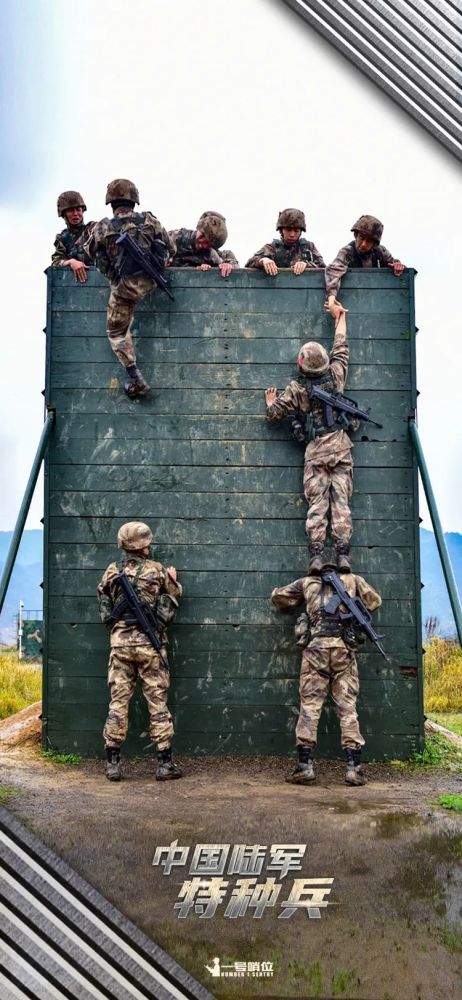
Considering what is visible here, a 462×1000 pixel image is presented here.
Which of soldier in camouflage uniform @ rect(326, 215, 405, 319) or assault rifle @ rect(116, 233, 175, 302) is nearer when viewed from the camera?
assault rifle @ rect(116, 233, 175, 302)

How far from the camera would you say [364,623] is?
21.9 ft

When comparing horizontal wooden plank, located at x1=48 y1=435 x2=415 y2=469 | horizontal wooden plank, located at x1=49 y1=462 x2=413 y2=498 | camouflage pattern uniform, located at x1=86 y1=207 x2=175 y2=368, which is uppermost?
camouflage pattern uniform, located at x1=86 y1=207 x2=175 y2=368

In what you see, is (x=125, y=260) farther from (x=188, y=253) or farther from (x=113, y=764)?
(x=113, y=764)

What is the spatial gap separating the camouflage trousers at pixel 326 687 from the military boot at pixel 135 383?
6.71ft

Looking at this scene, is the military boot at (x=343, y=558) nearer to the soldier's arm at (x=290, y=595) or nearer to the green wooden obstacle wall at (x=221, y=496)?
the green wooden obstacle wall at (x=221, y=496)

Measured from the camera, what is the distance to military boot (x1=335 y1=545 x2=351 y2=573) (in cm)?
699

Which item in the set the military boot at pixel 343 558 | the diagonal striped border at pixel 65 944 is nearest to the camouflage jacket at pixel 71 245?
the military boot at pixel 343 558

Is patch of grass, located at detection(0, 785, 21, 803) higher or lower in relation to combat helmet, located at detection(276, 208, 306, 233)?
lower

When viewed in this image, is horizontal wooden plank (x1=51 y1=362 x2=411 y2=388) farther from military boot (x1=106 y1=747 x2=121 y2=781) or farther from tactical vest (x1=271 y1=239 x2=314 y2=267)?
military boot (x1=106 y1=747 x2=121 y2=781)

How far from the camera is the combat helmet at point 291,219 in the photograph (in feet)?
24.8

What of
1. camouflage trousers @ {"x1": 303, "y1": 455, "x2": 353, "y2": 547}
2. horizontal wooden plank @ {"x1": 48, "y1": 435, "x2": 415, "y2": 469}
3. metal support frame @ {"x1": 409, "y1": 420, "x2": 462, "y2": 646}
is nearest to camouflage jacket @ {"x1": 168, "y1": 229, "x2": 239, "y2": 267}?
horizontal wooden plank @ {"x1": 48, "y1": 435, "x2": 415, "y2": 469}

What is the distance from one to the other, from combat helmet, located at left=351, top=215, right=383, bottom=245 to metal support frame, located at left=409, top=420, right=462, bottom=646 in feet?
4.23

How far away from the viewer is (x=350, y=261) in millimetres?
7469

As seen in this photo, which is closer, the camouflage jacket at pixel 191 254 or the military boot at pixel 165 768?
the military boot at pixel 165 768
